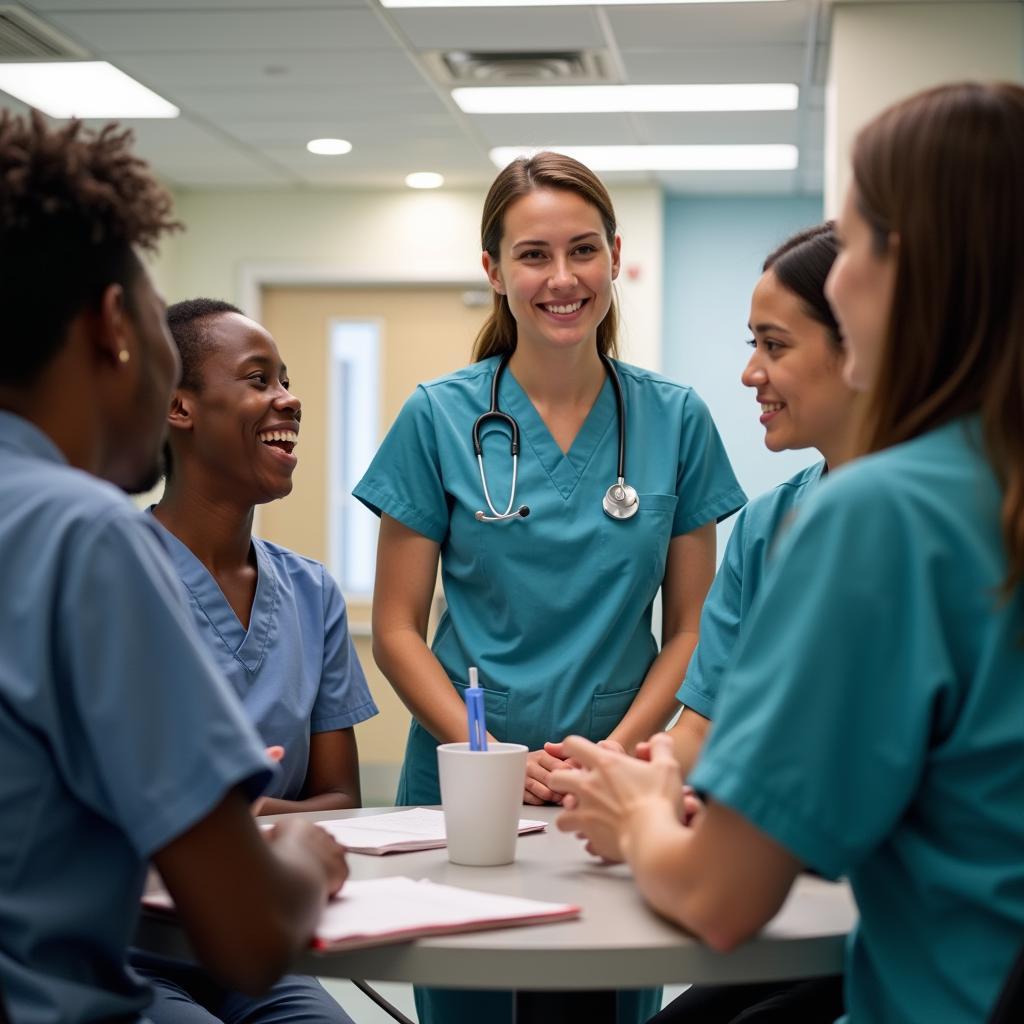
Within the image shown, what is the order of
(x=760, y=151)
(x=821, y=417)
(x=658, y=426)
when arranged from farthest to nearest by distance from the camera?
(x=760, y=151)
(x=658, y=426)
(x=821, y=417)

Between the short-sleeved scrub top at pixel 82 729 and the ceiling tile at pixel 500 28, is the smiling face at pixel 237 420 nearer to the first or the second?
the short-sleeved scrub top at pixel 82 729

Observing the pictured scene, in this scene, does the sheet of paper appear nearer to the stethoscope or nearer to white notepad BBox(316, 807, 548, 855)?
white notepad BBox(316, 807, 548, 855)

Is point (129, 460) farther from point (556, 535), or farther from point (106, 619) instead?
point (556, 535)

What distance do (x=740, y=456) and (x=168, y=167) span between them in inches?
105

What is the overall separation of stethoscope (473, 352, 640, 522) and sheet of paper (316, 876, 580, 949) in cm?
82

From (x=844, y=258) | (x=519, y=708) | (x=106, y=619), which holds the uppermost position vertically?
(x=844, y=258)

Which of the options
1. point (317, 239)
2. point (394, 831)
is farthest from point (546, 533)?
point (317, 239)

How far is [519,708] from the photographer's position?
1.86m

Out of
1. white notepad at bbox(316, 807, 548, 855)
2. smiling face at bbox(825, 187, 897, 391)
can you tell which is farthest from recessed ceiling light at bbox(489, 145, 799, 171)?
smiling face at bbox(825, 187, 897, 391)

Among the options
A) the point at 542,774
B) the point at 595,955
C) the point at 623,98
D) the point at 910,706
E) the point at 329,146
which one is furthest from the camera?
the point at 329,146

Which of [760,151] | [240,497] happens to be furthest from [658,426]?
[760,151]

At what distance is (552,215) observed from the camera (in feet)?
6.40

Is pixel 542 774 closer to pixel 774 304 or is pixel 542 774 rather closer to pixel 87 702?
pixel 774 304

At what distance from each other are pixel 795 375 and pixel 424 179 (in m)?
4.45
